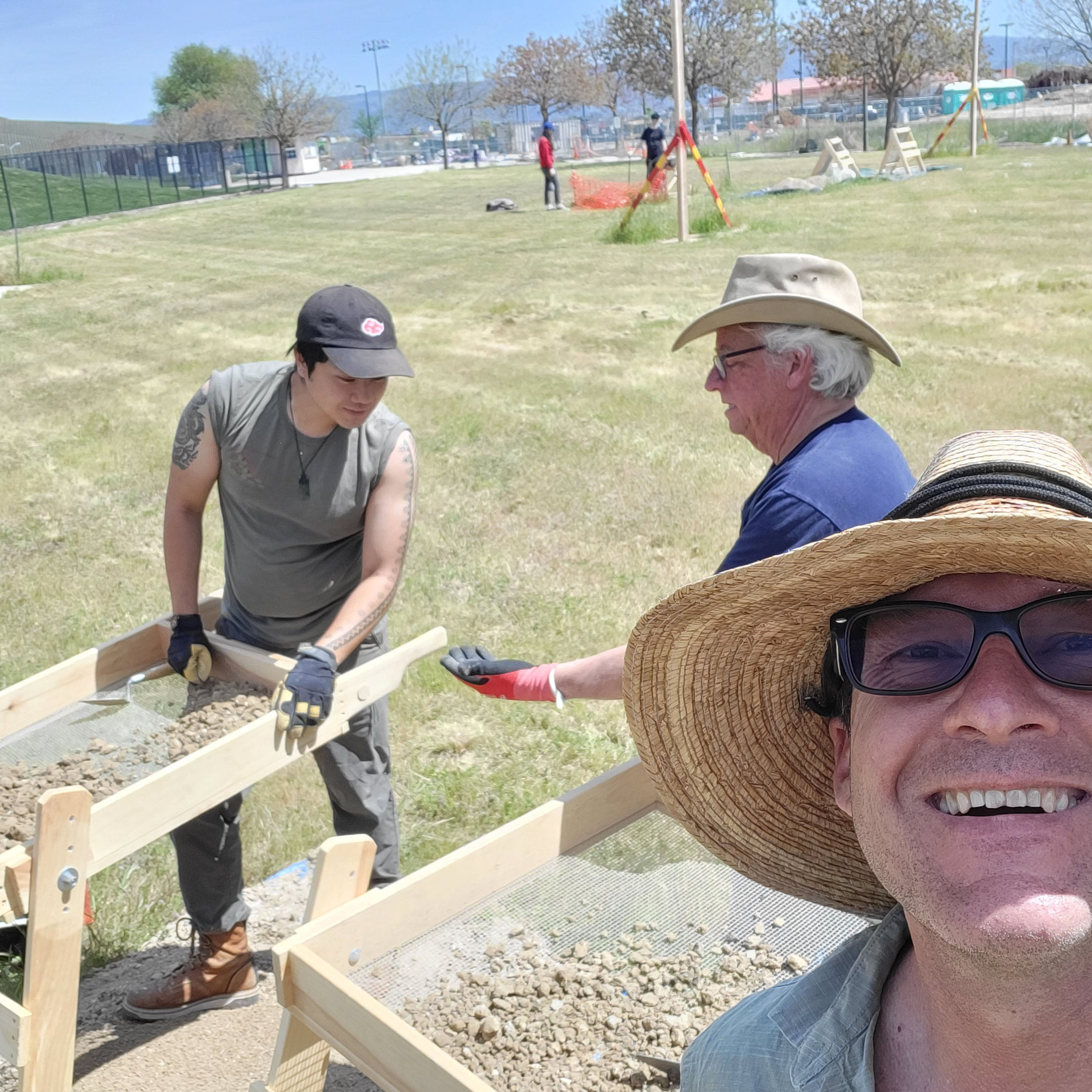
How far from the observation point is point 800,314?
303cm

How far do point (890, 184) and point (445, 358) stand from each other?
1611 cm

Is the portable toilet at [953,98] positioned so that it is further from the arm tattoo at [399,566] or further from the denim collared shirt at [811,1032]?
the denim collared shirt at [811,1032]

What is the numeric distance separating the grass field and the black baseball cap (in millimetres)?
1853

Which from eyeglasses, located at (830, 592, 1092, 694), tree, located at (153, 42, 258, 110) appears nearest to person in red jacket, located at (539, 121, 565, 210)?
eyeglasses, located at (830, 592, 1092, 694)

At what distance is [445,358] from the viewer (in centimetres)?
1245

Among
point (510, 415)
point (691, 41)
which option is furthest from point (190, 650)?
point (691, 41)

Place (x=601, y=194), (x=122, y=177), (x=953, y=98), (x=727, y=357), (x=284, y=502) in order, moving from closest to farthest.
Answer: (x=727, y=357) < (x=284, y=502) < (x=601, y=194) < (x=122, y=177) < (x=953, y=98)

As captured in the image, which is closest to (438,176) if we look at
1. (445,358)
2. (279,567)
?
(445,358)

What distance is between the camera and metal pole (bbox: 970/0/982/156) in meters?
28.5

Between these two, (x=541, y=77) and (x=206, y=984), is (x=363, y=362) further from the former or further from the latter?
(x=541, y=77)

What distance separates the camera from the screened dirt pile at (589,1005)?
2.35 metres

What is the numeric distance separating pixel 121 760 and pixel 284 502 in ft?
2.82

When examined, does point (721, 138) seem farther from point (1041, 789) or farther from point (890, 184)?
point (1041, 789)

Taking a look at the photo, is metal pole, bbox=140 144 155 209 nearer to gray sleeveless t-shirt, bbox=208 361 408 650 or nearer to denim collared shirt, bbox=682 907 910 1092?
gray sleeveless t-shirt, bbox=208 361 408 650
